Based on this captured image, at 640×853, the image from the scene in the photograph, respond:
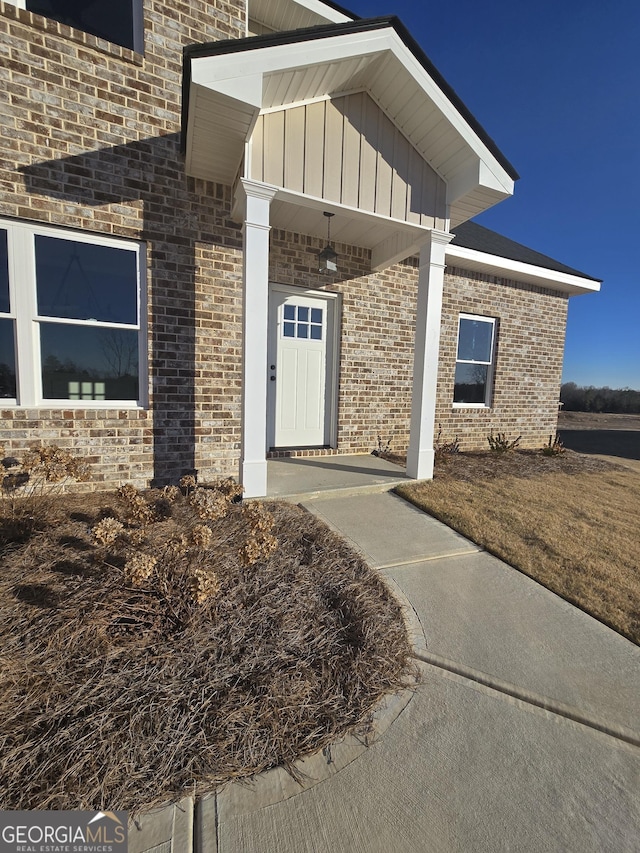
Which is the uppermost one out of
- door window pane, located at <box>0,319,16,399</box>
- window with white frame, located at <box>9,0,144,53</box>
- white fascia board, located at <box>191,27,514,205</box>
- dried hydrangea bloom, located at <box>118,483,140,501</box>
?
window with white frame, located at <box>9,0,144,53</box>

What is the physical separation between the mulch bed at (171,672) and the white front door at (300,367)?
3.13 m

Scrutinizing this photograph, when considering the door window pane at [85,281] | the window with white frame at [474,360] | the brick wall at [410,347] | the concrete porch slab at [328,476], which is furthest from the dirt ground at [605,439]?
the door window pane at [85,281]

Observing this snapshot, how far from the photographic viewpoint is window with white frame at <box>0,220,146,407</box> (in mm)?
3578

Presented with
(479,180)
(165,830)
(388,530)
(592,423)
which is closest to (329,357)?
(479,180)

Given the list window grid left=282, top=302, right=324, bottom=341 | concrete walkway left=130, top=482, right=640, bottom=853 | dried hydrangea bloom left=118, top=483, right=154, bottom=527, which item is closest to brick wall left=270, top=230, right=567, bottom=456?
window grid left=282, top=302, right=324, bottom=341

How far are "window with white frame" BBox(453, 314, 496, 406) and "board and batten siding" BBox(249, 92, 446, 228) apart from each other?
10.0 feet

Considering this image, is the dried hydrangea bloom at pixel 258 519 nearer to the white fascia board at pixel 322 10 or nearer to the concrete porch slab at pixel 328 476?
the concrete porch slab at pixel 328 476

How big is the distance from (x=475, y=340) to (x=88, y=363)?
622 centimetres

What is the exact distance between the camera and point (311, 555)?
2719mm

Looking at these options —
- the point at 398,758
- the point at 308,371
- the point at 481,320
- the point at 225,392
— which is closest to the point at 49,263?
the point at 225,392

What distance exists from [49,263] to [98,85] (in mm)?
1746

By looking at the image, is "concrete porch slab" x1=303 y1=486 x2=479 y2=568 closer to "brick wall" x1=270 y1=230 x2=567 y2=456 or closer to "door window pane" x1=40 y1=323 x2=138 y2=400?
"brick wall" x1=270 y1=230 x2=567 y2=456

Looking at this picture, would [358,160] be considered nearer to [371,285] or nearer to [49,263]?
[371,285]

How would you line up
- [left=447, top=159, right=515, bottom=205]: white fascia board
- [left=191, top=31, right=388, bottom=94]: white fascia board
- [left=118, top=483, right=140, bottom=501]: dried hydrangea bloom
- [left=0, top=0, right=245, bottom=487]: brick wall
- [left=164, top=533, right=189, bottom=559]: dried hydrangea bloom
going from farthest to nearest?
[left=447, top=159, right=515, bottom=205]: white fascia board < [left=0, top=0, right=245, bottom=487]: brick wall < [left=191, top=31, right=388, bottom=94]: white fascia board < [left=118, top=483, right=140, bottom=501]: dried hydrangea bloom < [left=164, top=533, right=189, bottom=559]: dried hydrangea bloom
